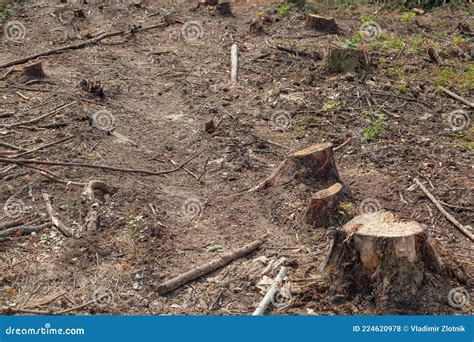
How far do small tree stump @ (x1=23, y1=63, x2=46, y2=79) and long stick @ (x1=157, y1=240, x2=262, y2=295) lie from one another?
6012 millimetres

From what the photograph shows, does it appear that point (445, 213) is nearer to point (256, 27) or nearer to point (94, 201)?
point (94, 201)

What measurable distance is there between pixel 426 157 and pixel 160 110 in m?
4.12

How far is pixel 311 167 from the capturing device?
7094mm

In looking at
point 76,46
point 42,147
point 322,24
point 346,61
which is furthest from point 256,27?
point 42,147

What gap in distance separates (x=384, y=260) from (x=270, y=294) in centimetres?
96

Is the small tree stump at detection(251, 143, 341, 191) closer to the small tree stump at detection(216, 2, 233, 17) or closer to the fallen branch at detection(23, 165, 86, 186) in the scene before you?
the fallen branch at detection(23, 165, 86, 186)

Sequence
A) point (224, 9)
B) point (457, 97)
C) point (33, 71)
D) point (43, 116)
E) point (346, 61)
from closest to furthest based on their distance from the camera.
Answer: point (43, 116), point (457, 97), point (33, 71), point (346, 61), point (224, 9)

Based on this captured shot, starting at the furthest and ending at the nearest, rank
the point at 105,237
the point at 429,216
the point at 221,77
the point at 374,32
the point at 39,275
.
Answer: the point at 374,32, the point at 221,77, the point at 429,216, the point at 105,237, the point at 39,275

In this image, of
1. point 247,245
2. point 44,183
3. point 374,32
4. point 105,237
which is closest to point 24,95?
point 44,183

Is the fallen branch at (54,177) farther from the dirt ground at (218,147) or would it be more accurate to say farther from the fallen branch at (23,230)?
the fallen branch at (23,230)

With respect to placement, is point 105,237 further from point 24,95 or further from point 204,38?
point 204,38

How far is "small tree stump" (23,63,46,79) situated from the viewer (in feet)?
34.1

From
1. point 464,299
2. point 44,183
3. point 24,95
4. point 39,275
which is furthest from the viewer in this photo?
point 24,95

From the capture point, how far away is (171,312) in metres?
5.24
